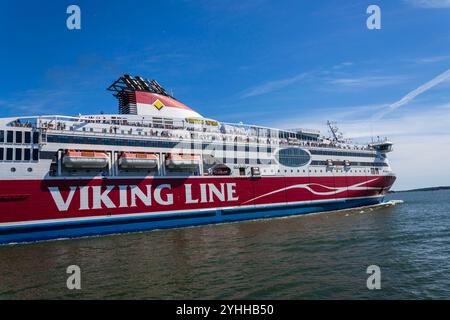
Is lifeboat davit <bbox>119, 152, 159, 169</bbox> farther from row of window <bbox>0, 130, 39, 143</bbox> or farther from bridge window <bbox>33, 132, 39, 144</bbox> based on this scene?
row of window <bbox>0, 130, 39, 143</bbox>

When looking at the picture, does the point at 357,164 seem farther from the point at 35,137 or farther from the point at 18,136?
the point at 18,136

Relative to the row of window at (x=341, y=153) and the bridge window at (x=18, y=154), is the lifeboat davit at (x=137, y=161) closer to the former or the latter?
the bridge window at (x=18, y=154)

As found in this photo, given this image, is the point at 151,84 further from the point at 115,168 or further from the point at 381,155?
the point at 381,155

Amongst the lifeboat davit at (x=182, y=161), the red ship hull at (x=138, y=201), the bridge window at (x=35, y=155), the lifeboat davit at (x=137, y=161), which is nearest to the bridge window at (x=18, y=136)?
the bridge window at (x=35, y=155)

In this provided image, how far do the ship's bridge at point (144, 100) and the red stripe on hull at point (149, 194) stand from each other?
27.6ft

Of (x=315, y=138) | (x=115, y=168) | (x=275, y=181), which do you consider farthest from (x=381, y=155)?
(x=115, y=168)

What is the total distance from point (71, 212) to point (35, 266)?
8661mm

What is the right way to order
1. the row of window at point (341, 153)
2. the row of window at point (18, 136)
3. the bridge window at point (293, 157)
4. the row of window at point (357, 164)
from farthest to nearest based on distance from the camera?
the row of window at point (341, 153) < the row of window at point (357, 164) < the bridge window at point (293, 157) < the row of window at point (18, 136)

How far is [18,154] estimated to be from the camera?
23.1 metres

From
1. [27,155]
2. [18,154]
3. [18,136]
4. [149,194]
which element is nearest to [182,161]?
[149,194]

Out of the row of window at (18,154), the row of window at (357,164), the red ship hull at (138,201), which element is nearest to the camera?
the red ship hull at (138,201)

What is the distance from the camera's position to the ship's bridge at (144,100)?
1284 inches

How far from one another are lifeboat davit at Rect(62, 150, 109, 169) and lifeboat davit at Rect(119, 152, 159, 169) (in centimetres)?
136

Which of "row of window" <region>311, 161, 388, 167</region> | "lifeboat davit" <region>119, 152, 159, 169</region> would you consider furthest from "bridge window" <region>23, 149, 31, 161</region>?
"row of window" <region>311, 161, 388, 167</region>
